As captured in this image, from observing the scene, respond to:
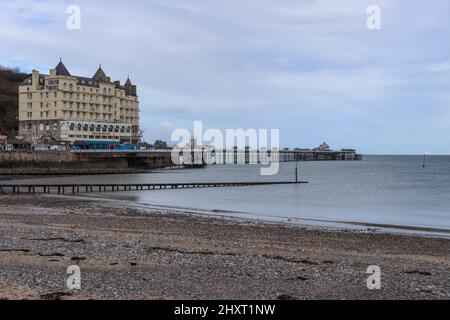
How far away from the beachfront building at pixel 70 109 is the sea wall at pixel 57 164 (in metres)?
10.0

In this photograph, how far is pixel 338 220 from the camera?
2428cm

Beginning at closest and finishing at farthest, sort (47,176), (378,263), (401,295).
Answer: (401,295), (378,263), (47,176)

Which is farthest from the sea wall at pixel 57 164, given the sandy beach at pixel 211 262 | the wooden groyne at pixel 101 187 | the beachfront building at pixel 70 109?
the sandy beach at pixel 211 262

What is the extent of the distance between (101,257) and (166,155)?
9023cm

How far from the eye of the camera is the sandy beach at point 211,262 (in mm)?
8188

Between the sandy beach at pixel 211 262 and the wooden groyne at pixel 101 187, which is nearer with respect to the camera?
the sandy beach at pixel 211 262

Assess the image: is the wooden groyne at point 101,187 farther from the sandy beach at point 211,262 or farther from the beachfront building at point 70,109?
the beachfront building at point 70,109

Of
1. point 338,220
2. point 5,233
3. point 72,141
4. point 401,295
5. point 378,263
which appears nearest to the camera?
point 401,295

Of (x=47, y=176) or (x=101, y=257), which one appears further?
(x=47, y=176)

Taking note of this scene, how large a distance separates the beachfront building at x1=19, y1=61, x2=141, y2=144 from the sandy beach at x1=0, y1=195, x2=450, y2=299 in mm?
74465

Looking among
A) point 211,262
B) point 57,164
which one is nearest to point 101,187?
point 57,164

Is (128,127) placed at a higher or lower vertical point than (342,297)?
higher
